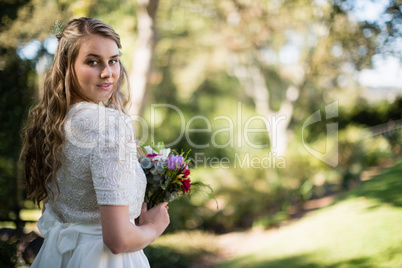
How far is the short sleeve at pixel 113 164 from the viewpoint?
1396 millimetres

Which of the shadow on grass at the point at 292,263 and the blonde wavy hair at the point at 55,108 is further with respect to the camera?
the shadow on grass at the point at 292,263

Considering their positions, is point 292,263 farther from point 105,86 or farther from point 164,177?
point 105,86

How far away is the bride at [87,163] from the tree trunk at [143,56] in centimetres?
518

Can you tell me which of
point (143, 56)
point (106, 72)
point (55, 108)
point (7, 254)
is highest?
point (143, 56)

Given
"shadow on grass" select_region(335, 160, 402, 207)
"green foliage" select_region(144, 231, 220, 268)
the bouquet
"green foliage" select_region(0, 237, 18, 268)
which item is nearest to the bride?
the bouquet

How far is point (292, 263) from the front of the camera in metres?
5.75

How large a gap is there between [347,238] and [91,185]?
210 inches

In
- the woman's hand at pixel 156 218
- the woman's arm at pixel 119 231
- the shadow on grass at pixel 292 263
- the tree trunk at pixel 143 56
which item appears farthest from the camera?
the tree trunk at pixel 143 56

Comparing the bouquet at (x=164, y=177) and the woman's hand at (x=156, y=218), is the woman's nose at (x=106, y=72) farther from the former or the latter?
the woman's hand at (x=156, y=218)

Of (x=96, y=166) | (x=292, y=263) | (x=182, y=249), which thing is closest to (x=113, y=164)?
(x=96, y=166)

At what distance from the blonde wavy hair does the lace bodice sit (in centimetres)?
5

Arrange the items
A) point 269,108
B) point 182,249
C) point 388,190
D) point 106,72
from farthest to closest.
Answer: point 269,108, point 182,249, point 388,190, point 106,72

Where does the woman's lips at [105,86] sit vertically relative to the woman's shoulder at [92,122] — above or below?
above

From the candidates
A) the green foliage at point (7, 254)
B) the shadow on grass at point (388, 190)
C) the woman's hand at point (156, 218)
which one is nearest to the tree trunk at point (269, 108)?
the shadow on grass at point (388, 190)
